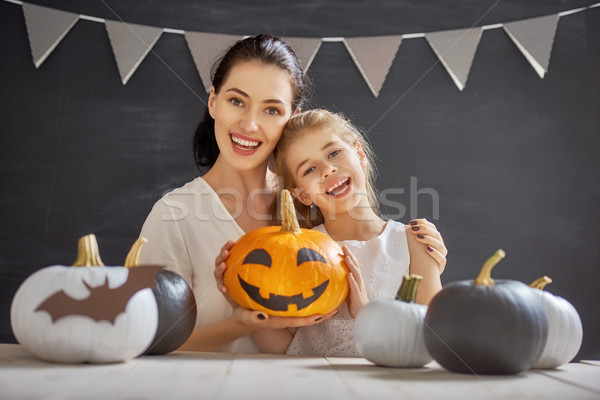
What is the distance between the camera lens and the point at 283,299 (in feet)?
3.77

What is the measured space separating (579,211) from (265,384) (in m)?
2.88

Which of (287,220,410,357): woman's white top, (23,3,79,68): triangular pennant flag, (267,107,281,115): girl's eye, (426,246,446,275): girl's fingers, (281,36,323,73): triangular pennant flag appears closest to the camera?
(287,220,410,357): woman's white top

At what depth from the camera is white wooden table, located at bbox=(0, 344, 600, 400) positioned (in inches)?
24.7

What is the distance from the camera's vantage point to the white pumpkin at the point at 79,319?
2.64 ft

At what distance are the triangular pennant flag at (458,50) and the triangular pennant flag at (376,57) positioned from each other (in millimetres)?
240

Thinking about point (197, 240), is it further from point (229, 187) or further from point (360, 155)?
point (360, 155)

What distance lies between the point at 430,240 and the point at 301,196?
42 cm

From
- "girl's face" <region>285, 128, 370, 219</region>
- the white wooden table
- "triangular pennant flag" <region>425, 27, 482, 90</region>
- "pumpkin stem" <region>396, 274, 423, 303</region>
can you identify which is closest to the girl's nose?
"girl's face" <region>285, 128, 370, 219</region>

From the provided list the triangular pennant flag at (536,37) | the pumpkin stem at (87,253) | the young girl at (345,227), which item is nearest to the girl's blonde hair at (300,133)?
the young girl at (345,227)

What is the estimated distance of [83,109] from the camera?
9.88 ft

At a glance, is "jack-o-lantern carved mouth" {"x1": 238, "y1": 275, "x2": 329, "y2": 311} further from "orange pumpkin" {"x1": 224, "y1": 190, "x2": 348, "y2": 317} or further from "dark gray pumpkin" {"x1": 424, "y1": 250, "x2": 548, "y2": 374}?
"dark gray pumpkin" {"x1": 424, "y1": 250, "x2": 548, "y2": 374}

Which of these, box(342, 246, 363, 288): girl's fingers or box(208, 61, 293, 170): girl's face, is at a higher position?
box(208, 61, 293, 170): girl's face

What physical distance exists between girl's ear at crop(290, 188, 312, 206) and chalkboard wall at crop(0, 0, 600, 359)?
4.61ft

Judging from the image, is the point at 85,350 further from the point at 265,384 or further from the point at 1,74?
the point at 1,74
